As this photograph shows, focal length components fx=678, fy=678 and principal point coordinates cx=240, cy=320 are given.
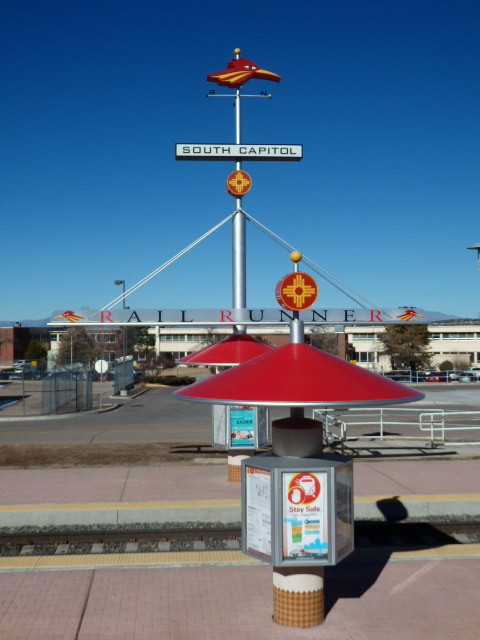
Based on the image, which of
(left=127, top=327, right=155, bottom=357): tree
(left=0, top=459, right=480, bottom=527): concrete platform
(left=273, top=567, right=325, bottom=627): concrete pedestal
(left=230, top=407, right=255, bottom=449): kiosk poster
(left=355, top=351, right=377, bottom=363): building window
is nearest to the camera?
(left=273, top=567, right=325, bottom=627): concrete pedestal

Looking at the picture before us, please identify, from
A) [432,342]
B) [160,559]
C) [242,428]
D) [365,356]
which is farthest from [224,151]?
[432,342]

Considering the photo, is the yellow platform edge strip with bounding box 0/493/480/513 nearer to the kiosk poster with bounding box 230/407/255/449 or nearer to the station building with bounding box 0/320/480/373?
the kiosk poster with bounding box 230/407/255/449

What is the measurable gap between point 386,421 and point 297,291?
1909cm

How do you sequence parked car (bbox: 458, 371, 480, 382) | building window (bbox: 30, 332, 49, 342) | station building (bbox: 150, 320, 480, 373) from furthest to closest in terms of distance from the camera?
1. building window (bbox: 30, 332, 49, 342)
2. station building (bbox: 150, 320, 480, 373)
3. parked car (bbox: 458, 371, 480, 382)

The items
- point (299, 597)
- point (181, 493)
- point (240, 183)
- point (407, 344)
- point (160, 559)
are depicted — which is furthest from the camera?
point (407, 344)

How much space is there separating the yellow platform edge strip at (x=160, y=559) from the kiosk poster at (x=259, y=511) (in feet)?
6.42

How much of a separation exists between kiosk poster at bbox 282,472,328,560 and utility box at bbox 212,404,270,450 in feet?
22.1

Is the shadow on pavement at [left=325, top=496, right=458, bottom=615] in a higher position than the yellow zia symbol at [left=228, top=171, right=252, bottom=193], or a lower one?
lower

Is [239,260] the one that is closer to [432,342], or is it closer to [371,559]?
[371,559]

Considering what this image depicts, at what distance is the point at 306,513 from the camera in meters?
6.30

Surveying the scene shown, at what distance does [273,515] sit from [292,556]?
42cm

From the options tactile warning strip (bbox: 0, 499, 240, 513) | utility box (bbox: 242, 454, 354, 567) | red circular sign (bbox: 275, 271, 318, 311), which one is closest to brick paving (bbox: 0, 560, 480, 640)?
utility box (bbox: 242, 454, 354, 567)

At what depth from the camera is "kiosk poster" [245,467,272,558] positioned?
20.8ft

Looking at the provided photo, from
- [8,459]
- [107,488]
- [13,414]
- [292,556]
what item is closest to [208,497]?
[107,488]
